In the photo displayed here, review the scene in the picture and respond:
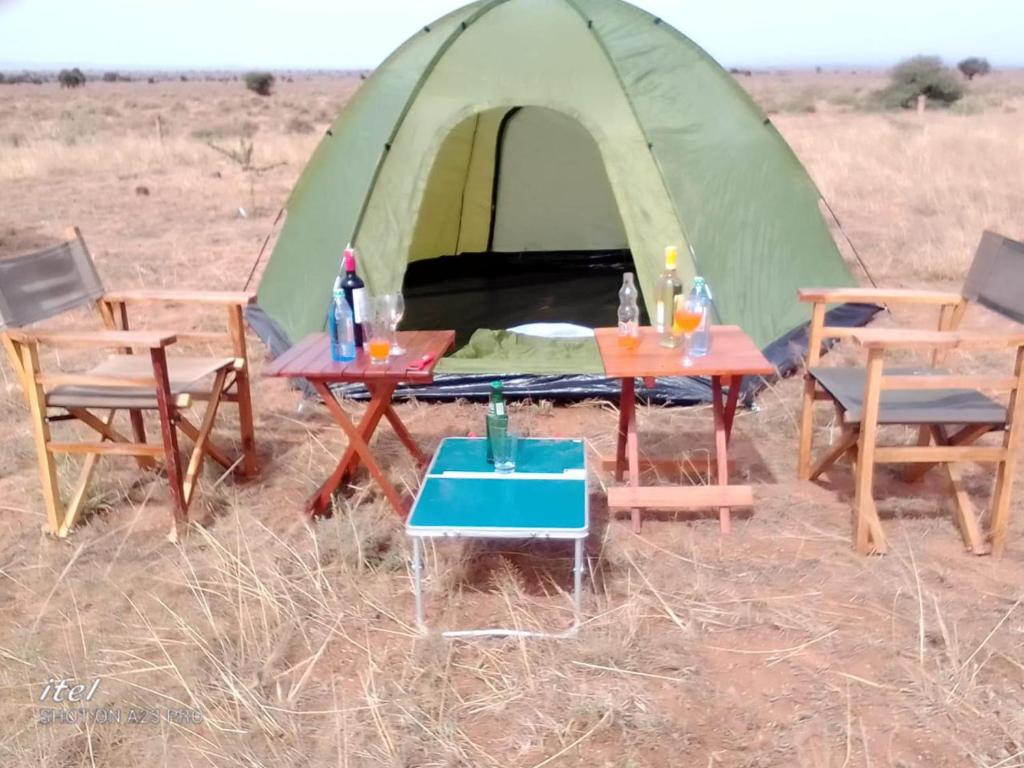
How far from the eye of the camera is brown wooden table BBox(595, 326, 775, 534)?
3.20m

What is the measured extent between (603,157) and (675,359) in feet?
5.59

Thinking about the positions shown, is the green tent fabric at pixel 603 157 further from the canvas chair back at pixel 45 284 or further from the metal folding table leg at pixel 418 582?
the metal folding table leg at pixel 418 582

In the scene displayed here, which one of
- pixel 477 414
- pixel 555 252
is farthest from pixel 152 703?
pixel 555 252

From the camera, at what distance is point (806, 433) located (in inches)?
151

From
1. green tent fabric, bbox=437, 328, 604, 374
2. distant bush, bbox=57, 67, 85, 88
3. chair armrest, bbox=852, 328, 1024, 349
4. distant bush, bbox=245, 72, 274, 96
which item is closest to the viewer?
chair armrest, bbox=852, 328, 1024, 349

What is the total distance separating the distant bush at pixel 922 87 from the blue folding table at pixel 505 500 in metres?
25.8

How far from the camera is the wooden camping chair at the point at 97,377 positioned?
330cm

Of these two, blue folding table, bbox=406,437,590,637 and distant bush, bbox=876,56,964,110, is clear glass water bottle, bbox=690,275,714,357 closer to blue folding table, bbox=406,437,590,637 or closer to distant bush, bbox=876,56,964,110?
blue folding table, bbox=406,437,590,637

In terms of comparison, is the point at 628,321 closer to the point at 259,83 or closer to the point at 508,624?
the point at 508,624

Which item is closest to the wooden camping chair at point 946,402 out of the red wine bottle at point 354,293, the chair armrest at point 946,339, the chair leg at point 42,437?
the chair armrest at point 946,339

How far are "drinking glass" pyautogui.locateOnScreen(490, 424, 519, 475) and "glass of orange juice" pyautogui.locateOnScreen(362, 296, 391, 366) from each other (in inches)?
19.7

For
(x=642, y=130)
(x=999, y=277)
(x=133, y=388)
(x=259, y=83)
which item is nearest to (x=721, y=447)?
(x=999, y=277)

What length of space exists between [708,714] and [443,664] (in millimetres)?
781

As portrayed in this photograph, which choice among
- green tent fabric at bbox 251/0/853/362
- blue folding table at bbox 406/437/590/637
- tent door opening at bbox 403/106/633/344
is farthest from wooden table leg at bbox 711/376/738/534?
tent door opening at bbox 403/106/633/344
